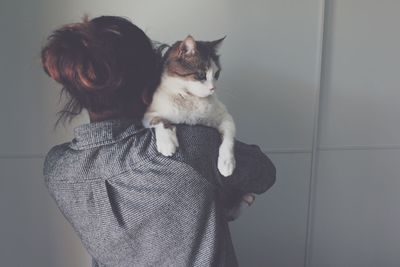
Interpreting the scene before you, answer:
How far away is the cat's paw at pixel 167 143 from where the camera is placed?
0.65m

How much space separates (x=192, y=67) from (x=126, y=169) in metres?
0.31

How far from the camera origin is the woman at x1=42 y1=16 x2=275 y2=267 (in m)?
0.64

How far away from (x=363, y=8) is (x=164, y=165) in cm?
104

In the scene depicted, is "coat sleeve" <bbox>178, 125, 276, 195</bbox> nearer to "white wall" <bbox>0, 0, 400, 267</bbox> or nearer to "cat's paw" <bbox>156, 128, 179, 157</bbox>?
"cat's paw" <bbox>156, 128, 179, 157</bbox>

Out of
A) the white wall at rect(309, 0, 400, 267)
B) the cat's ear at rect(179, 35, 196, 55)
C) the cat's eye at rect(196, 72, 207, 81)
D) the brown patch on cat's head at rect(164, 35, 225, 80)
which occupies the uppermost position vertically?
the cat's ear at rect(179, 35, 196, 55)

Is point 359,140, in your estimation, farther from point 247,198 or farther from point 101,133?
point 101,133

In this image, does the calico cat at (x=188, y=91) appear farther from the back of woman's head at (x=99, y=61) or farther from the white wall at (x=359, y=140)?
the white wall at (x=359, y=140)

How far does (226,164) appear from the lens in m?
0.69

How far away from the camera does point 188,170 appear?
0.65m

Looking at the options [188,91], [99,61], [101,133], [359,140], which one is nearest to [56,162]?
[101,133]

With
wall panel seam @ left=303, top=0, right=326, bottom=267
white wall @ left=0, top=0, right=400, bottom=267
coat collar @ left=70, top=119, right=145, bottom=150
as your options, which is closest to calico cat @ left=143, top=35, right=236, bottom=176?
coat collar @ left=70, top=119, right=145, bottom=150

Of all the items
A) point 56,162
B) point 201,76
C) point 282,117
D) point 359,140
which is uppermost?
point 201,76

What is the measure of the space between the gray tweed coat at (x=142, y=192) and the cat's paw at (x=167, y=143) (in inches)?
0.4

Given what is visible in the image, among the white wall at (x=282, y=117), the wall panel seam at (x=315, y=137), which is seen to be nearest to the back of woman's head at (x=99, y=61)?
the white wall at (x=282, y=117)
